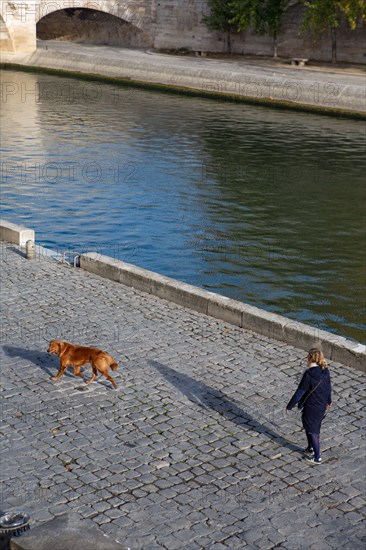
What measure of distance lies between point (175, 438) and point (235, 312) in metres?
3.66

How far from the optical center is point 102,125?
119 feet

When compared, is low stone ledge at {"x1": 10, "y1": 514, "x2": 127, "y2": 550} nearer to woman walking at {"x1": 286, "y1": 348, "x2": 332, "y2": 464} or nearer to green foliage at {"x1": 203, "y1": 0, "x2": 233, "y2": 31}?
woman walking at {"x1": 286, "y1": 348, "x2": 332, "y2": 464}

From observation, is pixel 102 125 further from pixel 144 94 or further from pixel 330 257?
pixel 330 257

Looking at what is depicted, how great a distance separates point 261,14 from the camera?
171 ft

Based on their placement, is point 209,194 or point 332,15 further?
point 332,15

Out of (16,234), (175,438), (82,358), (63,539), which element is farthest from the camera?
(16,234)

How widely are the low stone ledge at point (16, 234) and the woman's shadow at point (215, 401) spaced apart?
6084 millimetres

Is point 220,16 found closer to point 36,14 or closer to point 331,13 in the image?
point 331,13

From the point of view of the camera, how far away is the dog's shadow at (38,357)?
38.2 feet

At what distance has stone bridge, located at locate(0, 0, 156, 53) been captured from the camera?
56.6 meters

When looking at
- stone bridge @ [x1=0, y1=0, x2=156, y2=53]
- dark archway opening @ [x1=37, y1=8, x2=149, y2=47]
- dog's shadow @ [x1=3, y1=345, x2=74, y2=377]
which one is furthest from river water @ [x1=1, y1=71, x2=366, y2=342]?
dark archway opening @ [x1=37, y1=8, x2=149, y2=47]

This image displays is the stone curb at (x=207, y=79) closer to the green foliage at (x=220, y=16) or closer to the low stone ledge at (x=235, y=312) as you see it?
the green foliage at (x=220, y=16)

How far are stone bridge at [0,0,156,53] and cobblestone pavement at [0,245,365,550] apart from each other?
45897mm

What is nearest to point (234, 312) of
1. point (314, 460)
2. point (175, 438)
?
point (175, 438)
